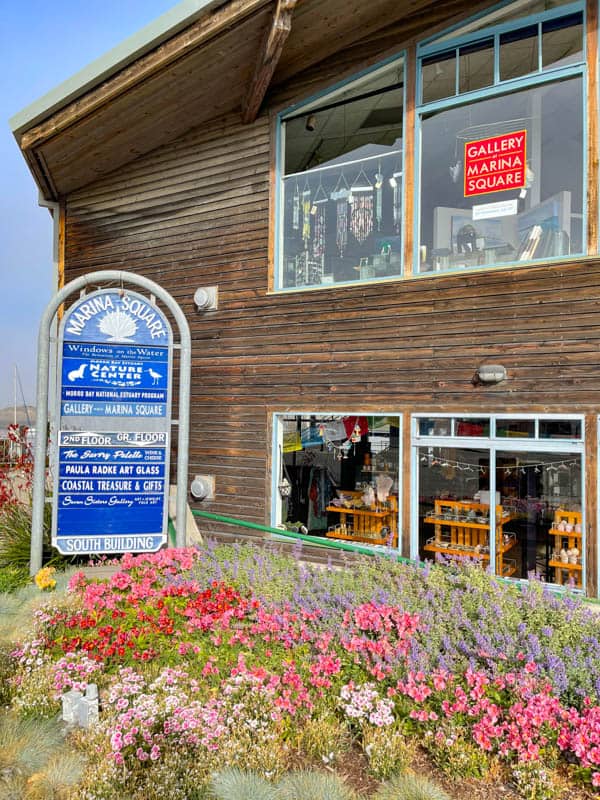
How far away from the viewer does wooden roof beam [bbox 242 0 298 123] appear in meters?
7.02

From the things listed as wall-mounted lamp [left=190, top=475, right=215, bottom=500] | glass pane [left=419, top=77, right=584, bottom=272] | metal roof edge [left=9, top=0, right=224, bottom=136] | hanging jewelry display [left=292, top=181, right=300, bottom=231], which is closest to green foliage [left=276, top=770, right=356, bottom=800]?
glass pane [left=419, top=77, right=584, bottom=272]

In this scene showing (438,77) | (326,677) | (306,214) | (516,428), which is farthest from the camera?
(306,214)

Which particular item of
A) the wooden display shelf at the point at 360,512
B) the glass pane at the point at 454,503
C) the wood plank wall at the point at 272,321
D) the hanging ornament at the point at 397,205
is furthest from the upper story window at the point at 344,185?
the wooden display shelf at the point at 360,512

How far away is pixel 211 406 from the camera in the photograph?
30.4 ft

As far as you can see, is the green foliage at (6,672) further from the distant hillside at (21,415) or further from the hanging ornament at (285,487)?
the distant hillside at (21,415)

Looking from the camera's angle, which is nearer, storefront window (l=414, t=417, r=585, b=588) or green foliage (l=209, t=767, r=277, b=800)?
green foliage (l=209, t=767, r=277, b=800)

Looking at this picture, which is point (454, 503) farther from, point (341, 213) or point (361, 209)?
point (341, 213)

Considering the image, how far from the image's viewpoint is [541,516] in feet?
22.2

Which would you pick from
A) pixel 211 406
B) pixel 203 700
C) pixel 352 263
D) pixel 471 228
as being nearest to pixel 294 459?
pixel 211 406

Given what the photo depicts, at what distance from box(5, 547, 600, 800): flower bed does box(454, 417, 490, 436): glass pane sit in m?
2.08

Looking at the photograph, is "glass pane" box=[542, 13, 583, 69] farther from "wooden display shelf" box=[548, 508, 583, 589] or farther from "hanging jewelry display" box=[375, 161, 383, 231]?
"wooden display shelf" box=[548, 508, 583, 589]

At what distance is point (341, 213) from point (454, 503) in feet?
12.7

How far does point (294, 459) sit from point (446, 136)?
435 cm

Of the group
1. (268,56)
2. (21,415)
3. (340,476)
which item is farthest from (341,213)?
(21,415)
